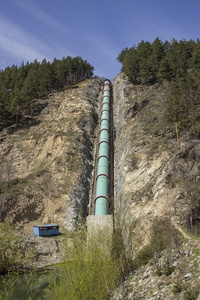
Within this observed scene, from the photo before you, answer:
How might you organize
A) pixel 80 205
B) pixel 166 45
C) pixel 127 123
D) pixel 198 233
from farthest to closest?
pixel 166 45 < pixel 127 123 < pixel 80 205 < pixel 198 233

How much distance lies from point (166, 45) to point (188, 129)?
4486 cm

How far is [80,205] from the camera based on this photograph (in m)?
35.1

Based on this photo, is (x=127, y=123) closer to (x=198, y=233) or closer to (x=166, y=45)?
(x=198, y=233)

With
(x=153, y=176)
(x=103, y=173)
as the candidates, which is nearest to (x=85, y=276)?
(x=153, y=176)

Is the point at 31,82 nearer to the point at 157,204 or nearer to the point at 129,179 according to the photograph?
the point at 129,179

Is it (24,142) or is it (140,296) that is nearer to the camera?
(140,296)

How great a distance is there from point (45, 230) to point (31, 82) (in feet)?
130

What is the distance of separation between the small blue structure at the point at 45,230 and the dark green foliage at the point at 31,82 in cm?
2809

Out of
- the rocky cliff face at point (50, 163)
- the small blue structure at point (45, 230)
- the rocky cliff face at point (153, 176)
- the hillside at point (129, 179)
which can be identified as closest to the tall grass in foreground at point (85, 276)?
the hillside at point (129, 179)

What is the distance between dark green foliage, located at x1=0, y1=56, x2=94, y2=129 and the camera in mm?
51375

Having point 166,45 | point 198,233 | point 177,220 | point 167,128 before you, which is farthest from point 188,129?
point 166,45

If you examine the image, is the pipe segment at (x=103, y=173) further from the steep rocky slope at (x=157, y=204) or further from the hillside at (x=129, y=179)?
the steep rocky slope at (x=157, y=204)

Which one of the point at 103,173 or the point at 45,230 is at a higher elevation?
the point at 103,173

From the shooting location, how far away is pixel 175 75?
49.3 meters
